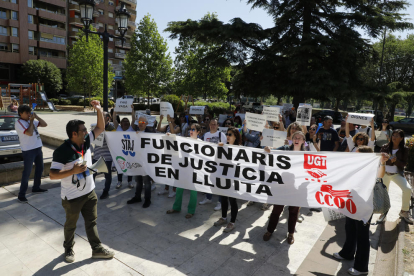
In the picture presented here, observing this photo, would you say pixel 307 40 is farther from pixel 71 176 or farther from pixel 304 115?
pixel 71 176

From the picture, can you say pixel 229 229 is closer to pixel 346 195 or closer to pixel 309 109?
pixel 346 195

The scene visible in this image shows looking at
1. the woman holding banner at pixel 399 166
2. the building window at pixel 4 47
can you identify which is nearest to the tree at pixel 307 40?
the woman holding banner at pixel 399 166

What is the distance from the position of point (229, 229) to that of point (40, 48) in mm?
58091

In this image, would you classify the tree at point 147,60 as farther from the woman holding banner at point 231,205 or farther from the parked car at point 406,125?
the woman holding banner at point 231,205

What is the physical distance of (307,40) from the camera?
512 inches

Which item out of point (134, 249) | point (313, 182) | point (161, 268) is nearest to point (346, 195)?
point (313, 182)

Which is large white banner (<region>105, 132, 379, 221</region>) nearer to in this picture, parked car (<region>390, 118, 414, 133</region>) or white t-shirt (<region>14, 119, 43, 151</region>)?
white t-shirt (<region>14, 119, 43, 151</region>)

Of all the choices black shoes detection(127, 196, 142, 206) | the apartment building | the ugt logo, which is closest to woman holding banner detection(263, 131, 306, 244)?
the ugt logo

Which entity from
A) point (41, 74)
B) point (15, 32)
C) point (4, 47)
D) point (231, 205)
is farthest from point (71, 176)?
point (15, 32)

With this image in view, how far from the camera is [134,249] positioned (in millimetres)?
4422

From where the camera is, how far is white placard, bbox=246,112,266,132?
596cm

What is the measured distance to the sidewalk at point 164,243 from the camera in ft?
13.0

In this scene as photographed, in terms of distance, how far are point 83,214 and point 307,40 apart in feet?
40.5

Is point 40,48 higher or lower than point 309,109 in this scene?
higher
